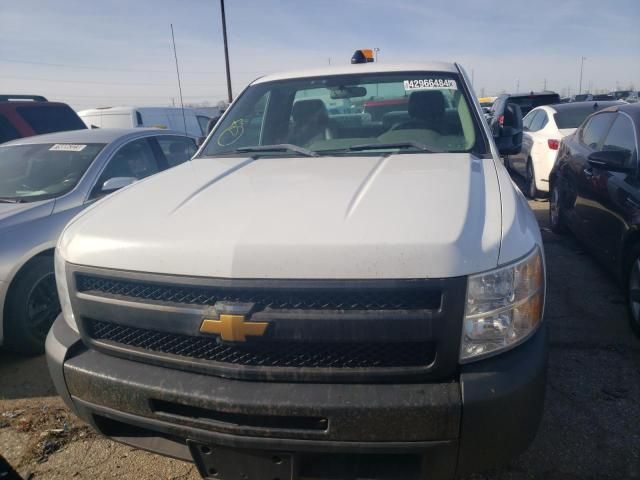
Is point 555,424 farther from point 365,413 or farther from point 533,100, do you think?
point 533,100

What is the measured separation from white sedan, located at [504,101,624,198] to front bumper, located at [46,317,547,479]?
642 cm

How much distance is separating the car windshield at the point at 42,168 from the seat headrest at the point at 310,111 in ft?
6.93

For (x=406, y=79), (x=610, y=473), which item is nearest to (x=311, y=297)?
(x=610, y=473)

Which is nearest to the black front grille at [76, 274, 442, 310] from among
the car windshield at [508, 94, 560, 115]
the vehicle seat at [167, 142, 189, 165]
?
the vehicle seat at [167, 142, 189, 165]

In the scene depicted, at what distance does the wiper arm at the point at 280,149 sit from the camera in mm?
2939

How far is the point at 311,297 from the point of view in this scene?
1.70 m

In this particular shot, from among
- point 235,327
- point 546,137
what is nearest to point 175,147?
point 235,327

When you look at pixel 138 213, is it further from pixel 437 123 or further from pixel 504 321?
pixel 437 123

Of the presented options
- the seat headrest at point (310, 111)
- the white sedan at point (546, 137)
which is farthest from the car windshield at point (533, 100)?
the seat headrest at point (310, 111)

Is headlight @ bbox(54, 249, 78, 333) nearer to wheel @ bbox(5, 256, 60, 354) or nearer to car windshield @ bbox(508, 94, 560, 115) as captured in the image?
wheel @ bbox(5, 256, 60, 354)

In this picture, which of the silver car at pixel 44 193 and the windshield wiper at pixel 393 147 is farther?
the silver car at pixel 44 193

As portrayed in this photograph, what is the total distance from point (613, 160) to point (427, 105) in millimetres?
1598

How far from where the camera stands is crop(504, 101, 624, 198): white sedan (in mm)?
7461

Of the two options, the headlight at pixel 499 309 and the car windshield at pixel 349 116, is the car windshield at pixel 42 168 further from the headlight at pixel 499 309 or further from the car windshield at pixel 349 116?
the headlight at pixel 499 309
